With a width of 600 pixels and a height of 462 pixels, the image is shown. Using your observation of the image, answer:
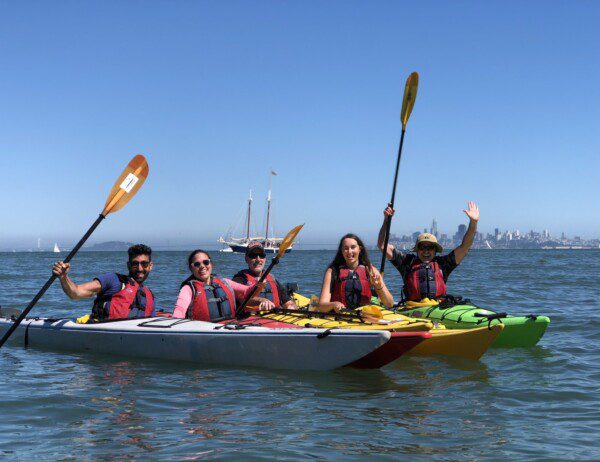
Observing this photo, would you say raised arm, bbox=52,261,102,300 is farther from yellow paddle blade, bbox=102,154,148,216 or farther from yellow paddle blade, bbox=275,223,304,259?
yellow paddle blade, bbox=275,223,304,259

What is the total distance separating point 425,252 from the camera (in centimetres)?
822

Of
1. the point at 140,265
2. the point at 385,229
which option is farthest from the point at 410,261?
the point at 140,265

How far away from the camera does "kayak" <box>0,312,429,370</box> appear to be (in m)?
6.01

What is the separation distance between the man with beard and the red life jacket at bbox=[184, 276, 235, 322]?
547 mm

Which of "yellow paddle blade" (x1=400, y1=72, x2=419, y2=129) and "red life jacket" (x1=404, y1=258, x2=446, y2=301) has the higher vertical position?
"yellow paddle blade" (x1=400, y1=72, x2=419, y2=129)

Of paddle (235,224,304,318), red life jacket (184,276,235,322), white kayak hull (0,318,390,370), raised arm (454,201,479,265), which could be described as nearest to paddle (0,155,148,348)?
white kayak hull (0,318,390,370)

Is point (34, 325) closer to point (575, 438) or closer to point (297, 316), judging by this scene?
A: point (297, 316)

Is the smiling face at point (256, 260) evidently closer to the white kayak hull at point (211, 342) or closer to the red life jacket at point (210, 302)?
the red life jacket at point (210, 302)

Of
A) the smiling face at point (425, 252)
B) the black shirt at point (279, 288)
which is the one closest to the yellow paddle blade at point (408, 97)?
the smiling face at point (425, 252)

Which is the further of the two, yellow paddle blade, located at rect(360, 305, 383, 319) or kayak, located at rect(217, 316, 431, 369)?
yellow paddle blade, located at rect(360, 305, 383, 319)

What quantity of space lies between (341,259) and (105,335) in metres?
2.79

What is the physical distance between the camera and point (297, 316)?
22.9 ft

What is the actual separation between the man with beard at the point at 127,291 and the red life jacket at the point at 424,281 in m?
3.22

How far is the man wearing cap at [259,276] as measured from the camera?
24.9 feet
